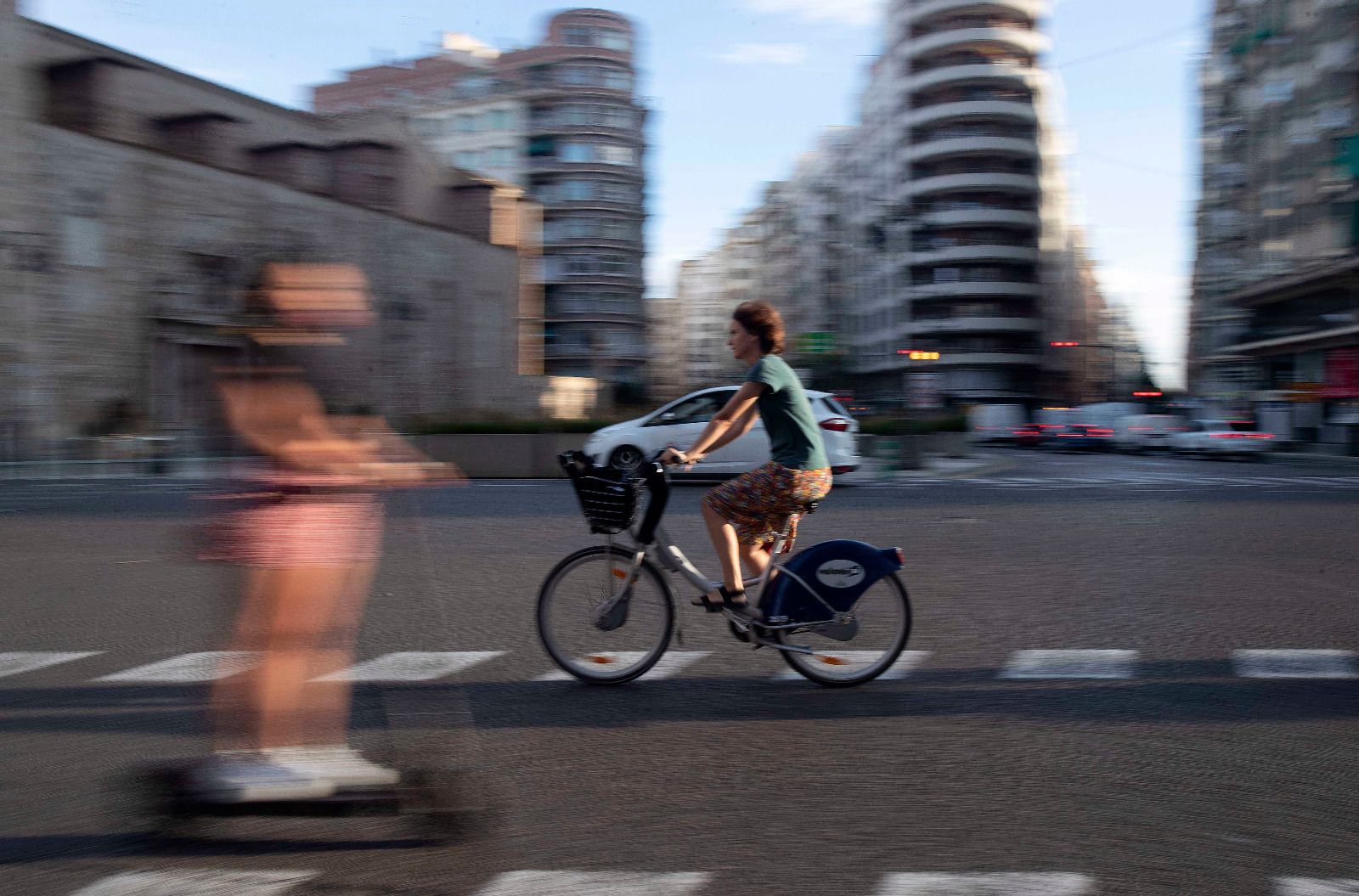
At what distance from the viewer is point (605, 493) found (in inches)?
229

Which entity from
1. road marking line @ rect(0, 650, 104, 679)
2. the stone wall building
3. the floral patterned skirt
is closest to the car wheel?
the stone wall building

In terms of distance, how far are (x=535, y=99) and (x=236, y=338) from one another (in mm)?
85107

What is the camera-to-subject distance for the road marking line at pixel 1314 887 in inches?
135

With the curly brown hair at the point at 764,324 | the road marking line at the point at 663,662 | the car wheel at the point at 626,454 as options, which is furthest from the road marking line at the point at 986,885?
the car wheel at the point at 626,454

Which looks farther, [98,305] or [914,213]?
[914,213]

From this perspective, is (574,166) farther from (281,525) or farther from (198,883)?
(198,883)

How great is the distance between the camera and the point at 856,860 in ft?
12.2

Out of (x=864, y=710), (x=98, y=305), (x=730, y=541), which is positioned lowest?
(x=864, y=710)

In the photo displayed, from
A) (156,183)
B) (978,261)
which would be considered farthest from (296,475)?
(978,261)

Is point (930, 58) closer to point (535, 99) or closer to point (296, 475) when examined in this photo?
point (535, 99)

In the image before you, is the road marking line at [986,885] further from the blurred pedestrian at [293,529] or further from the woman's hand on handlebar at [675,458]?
the woman's hand on handlebar at [675,458]

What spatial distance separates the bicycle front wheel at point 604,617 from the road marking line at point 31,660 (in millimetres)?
2595

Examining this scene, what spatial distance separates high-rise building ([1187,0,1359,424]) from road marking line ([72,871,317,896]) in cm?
4535

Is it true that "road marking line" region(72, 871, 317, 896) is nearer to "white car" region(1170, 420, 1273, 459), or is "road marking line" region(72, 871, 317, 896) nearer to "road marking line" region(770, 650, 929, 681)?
"road marking line" region(770, 650, 929, 681)
